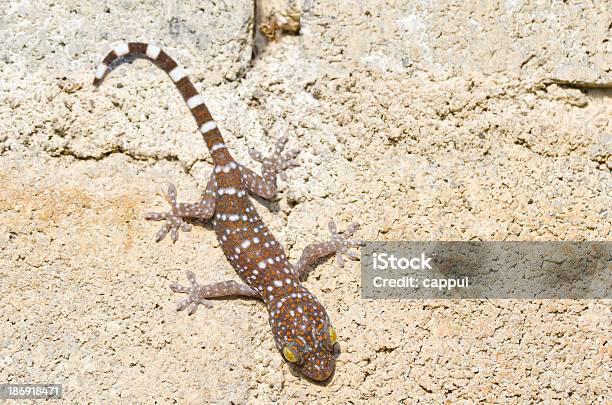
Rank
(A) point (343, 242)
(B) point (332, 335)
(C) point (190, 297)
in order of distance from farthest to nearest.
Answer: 1. (A) point (343, 242)
2. (C) point (190, 297)
3. (B) point (332, 335)

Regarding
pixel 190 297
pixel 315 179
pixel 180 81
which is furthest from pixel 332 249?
pixel 180 81

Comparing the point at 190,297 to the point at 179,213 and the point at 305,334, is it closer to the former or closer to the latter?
the point at 179,213

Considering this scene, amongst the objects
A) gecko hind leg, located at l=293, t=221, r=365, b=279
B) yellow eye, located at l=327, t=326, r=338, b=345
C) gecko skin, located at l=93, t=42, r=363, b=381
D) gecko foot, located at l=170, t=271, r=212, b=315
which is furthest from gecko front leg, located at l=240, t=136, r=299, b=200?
yellow eye, located at l=327, t=326, r=338, b=345

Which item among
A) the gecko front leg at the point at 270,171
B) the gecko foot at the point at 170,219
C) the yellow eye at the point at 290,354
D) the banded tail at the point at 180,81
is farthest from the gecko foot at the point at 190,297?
the banded tail at the point at 180,81

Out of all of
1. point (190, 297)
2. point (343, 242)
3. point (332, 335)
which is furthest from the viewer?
point (343, 242)

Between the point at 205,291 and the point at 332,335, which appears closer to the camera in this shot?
the point at 332,335
